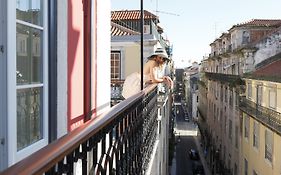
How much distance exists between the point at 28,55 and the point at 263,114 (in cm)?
1969

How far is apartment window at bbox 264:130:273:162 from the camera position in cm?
1964

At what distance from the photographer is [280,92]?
1880 cm

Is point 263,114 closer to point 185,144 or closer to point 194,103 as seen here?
point 185,144

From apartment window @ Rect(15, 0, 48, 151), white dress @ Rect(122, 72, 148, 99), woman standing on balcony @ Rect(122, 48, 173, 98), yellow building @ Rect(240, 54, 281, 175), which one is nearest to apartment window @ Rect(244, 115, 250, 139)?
yellow building @ Rect(240, 54, 281, 175)

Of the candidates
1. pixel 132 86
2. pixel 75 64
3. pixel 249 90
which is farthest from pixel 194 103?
pixel 75 64

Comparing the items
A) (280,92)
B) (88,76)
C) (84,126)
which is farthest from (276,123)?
(84,126)

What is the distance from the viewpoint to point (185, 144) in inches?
2184

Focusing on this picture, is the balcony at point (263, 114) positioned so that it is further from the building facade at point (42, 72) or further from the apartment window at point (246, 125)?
the building facade at point (42, 72)

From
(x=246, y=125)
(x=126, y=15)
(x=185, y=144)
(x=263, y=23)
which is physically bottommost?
(x=185, y=144)

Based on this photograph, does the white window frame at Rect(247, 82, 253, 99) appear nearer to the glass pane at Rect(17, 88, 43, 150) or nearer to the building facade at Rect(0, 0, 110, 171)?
the building facade at Rect(0, 0, 110, 171)

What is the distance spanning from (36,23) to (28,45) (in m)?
0.27

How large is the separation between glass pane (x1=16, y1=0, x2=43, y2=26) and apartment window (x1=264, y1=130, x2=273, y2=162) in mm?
17957

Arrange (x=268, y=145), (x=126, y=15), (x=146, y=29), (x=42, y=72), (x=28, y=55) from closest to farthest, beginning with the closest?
(x=28, y=55)
(x=42, y=72)
(x=268, y=145)
(x=146, y=29)
(x=126, y=15)

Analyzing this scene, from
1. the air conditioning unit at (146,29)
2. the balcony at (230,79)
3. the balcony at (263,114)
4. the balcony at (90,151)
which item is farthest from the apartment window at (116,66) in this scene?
the balcony at (90,151)
